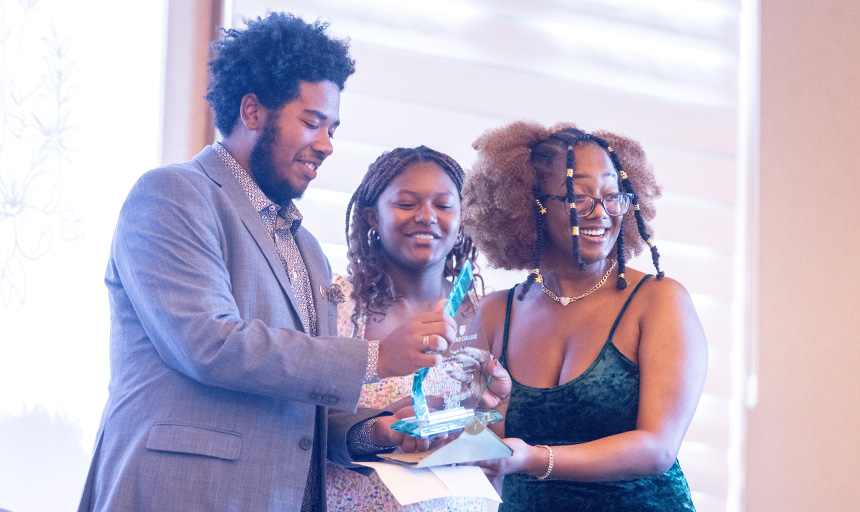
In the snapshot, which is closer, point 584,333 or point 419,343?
point 419,343

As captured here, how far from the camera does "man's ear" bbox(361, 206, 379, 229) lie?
2.66 metres

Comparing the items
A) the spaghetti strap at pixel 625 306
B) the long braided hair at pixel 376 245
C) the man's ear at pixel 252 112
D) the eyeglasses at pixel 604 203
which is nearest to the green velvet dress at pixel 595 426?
the spaghetti strap at pixel 625 306

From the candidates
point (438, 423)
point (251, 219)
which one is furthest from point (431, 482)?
point (251, 219)

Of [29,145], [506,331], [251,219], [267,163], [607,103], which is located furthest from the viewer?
[607,103]

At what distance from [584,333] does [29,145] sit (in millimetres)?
2072

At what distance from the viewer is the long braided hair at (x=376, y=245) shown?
2523 millimetres

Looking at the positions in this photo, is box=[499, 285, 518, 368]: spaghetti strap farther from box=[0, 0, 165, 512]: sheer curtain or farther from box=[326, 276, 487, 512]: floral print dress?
box=[0, 0, 165, 512]: sheer curtain

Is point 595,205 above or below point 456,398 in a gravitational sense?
above

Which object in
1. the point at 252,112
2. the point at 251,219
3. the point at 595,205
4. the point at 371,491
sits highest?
the point at 252,112

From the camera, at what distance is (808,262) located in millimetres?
3654

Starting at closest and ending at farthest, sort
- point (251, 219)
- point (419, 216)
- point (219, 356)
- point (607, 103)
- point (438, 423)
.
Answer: point (219, 356) < point (438, 423) < point (251, 219) < point (419, 216) < point (607, 103)

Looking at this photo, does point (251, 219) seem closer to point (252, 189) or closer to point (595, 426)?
point (252, 189)

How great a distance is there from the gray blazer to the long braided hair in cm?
64

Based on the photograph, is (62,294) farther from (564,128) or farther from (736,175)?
(736,175)
